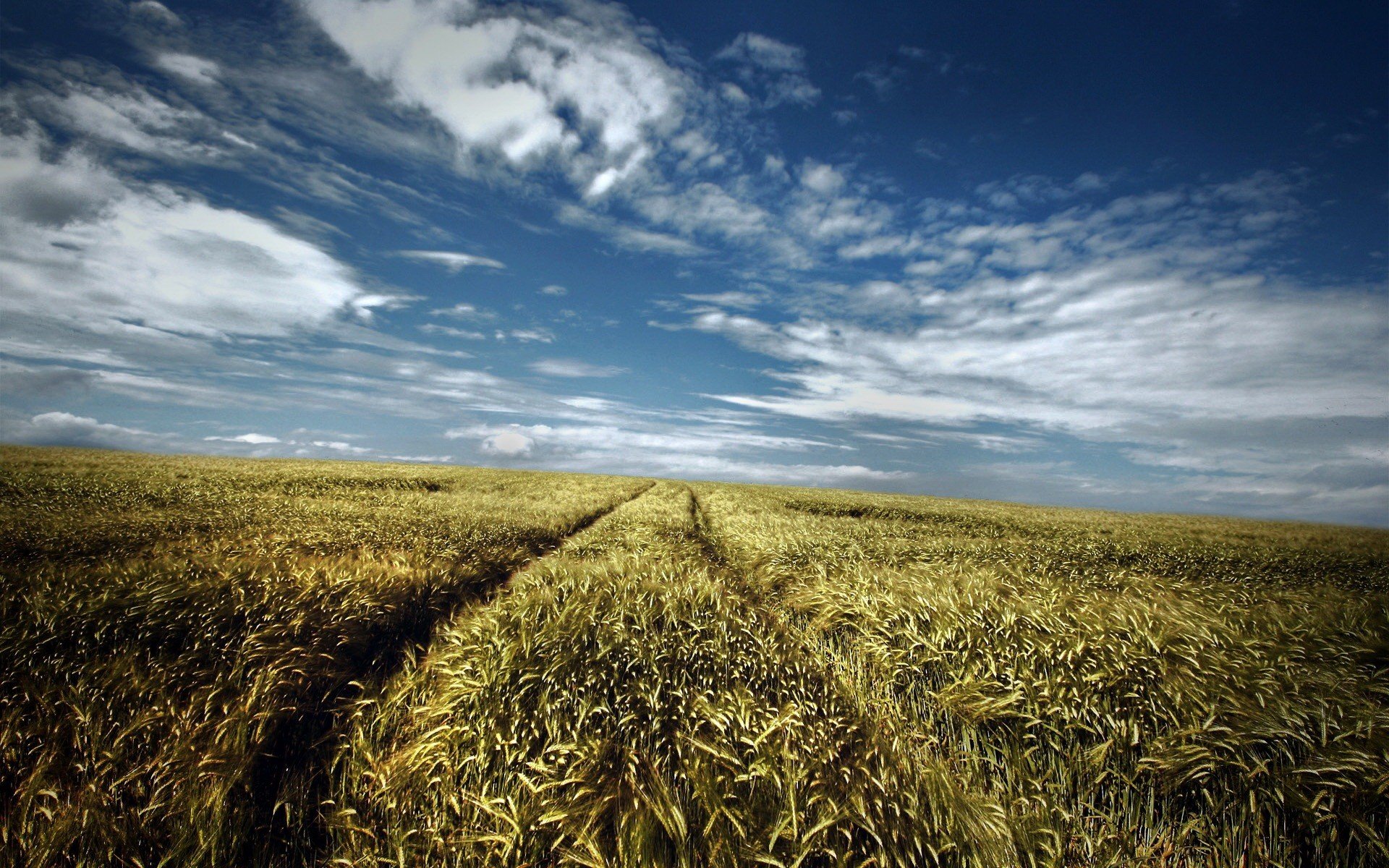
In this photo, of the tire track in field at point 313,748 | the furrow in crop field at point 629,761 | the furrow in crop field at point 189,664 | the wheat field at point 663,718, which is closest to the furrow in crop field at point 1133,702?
the wheat field at point 663,718

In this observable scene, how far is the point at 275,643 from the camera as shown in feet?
21.9

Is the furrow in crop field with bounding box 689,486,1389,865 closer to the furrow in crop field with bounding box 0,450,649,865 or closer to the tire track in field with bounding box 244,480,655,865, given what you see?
the tire track in field with bounding box 244,480,655,865

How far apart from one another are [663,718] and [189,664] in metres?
5.74

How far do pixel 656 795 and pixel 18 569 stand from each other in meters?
10.8

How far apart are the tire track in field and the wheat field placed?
4 cm

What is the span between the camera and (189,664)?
610cm

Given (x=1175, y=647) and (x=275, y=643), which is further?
(x=275, y=643)

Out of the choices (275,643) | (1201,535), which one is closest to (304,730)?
(275,643)

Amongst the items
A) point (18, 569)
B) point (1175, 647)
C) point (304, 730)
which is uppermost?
point (1175, 647)

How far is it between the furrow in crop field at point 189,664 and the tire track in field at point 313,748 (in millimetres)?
24

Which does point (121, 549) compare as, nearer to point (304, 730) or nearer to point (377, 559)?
point (377, 559)

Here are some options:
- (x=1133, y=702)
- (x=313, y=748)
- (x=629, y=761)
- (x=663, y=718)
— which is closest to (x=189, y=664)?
(x=313, y=748)

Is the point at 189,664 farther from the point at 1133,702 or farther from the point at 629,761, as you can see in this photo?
the point at 1133,702

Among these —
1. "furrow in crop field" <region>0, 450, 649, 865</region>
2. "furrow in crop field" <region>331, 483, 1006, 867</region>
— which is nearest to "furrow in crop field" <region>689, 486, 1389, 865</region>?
"furrow in crop field" <region>331, 483, 1006, 867</region>
